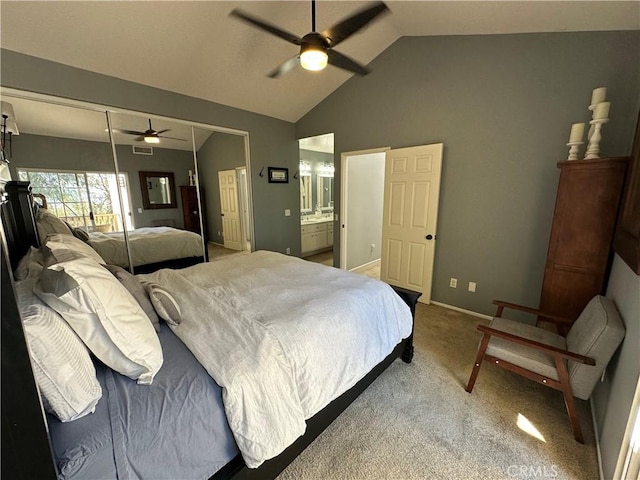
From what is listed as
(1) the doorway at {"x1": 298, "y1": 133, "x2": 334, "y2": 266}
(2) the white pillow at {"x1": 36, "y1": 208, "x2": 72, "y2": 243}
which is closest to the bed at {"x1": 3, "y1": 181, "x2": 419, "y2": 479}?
(2) the white pillow at {"x1": 36, "y1": 208, "x2": 72, "y2": 243}

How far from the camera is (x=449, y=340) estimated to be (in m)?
2.68

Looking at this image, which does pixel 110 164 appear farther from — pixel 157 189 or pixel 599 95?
pixel 599 95

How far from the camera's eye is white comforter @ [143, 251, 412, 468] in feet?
3.68

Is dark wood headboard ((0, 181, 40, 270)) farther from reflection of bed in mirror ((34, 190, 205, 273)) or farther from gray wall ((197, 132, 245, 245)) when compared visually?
gray wall ((197, 132, 245, 245))

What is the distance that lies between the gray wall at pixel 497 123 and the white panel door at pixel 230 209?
7.56 feet

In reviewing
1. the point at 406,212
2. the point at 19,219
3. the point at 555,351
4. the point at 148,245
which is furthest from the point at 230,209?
the point at 555,351

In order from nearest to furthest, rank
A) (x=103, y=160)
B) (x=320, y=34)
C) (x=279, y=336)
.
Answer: (x=279, y=336)
(x=320, y=34)
(x=103, y=160)

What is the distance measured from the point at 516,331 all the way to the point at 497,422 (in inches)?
26.3

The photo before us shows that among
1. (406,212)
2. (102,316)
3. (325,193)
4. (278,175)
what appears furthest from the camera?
(325,193)

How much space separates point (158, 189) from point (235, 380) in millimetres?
3248

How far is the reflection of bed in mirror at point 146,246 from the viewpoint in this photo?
2.99 m

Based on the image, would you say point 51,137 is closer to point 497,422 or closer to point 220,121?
point 220,121

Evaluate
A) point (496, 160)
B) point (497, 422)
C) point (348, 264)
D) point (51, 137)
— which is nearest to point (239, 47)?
point (51, 137)

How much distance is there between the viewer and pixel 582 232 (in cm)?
204
